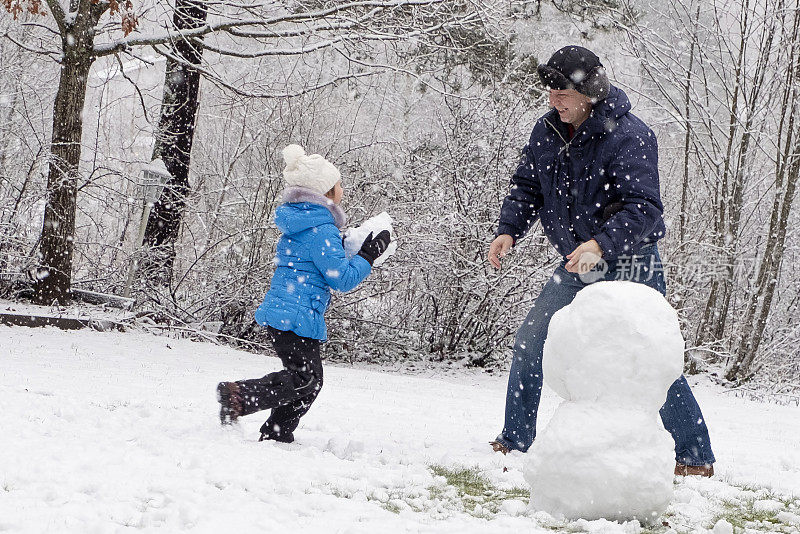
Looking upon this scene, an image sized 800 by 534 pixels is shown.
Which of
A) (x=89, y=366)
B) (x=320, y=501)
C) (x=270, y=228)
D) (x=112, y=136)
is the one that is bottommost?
(x=89, y=366)

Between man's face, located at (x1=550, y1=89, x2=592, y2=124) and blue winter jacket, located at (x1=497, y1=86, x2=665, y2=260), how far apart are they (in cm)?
5

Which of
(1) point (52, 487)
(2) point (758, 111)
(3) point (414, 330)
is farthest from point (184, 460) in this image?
(2) point (758, 111)

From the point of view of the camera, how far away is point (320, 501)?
262 centimetres

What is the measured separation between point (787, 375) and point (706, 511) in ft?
33.7

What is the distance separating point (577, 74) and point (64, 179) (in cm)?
720

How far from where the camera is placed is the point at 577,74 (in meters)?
3.47

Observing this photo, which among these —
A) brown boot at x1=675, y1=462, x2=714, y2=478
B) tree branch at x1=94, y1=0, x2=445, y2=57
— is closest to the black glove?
brown boot at x1=675, y1=462, x2=714, y2=478

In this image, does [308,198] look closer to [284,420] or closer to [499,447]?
[284,420]

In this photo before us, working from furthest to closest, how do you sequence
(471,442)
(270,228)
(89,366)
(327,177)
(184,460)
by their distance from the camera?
(270,228) < (89,366) < (471,442) < (327,177) < (184,460)

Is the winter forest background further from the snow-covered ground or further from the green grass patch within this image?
the green grass patch

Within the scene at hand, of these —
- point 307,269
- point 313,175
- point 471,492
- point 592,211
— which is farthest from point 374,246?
point 471,492

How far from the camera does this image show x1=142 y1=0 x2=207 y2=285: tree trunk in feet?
33.0

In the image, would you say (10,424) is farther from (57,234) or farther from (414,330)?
(414,330)

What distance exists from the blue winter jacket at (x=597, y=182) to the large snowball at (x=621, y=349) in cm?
57
